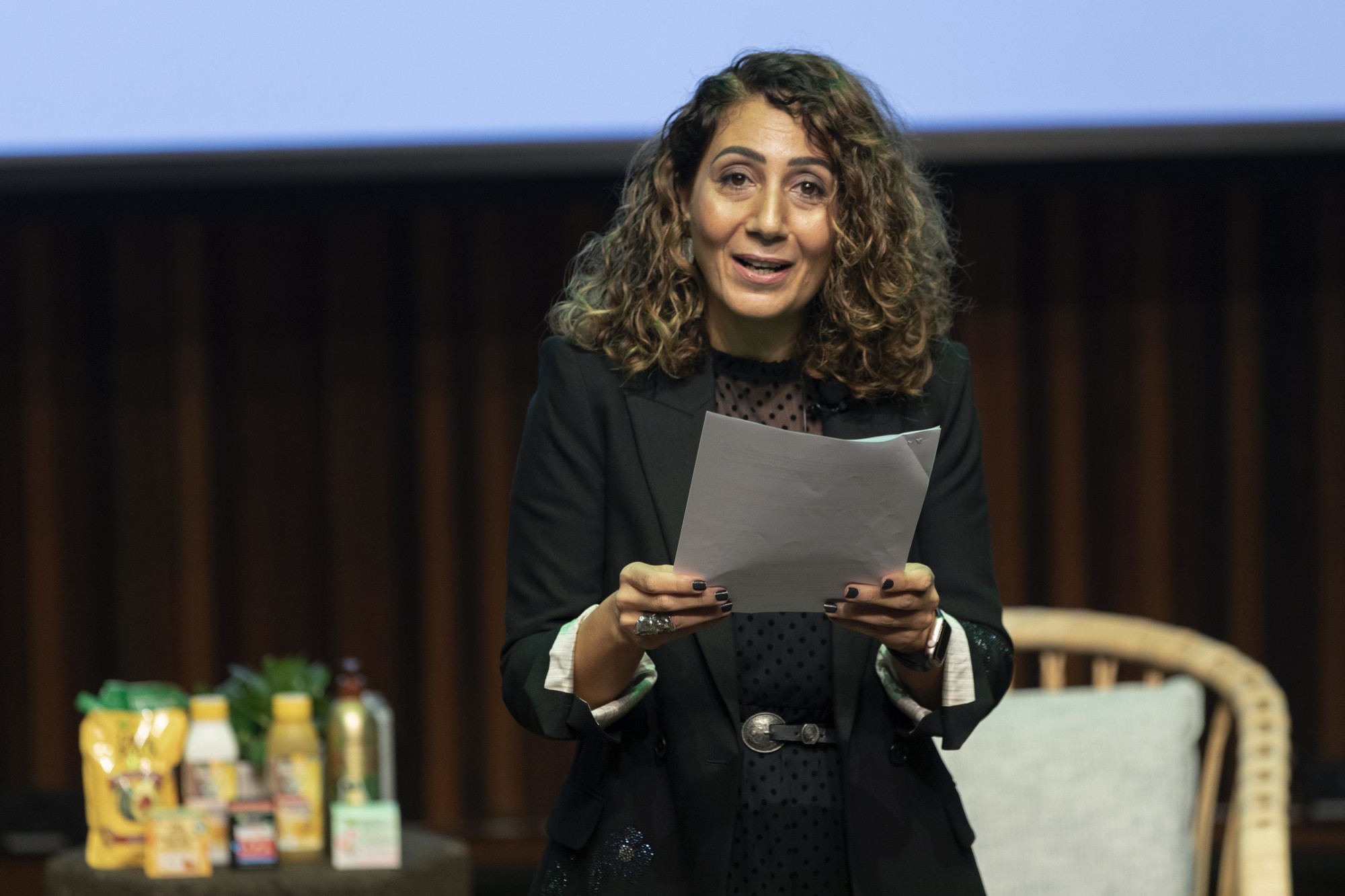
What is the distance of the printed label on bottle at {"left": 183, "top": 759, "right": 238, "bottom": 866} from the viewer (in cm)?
223

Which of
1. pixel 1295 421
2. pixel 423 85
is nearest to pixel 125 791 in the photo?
pixel 423 85

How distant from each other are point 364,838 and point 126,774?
14.5 inches

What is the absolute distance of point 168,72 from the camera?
2.81 meters

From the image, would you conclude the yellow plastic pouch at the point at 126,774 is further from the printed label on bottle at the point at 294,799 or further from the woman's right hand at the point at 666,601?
the woman's right hand at the point at 666,601

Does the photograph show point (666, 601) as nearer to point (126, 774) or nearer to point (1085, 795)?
point (1085, 795)

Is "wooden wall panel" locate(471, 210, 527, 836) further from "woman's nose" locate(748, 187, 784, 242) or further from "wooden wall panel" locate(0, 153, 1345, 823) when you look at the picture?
"woman's nose" locate(748, 187, 784, 242)

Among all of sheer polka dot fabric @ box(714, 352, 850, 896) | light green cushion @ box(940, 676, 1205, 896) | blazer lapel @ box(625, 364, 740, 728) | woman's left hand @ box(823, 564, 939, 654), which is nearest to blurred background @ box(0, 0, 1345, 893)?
light green cushion @ box(940, 676, 1205, 896)

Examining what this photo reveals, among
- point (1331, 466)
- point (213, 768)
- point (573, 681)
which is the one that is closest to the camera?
point (573, 681)

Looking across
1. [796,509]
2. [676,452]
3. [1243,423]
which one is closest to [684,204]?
[676,452]

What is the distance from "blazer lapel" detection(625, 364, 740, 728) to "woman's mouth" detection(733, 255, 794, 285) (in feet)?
0.34

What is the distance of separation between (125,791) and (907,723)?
4.65 feet

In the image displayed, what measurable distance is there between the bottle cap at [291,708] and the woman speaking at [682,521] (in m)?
1.10

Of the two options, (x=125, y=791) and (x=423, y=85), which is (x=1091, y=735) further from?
(x=423, y=85)

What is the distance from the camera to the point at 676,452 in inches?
50.9
